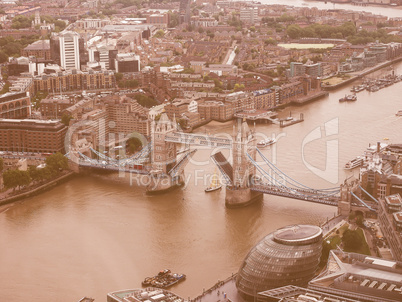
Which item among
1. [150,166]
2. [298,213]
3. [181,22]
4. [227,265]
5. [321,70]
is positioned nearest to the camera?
[227,265]

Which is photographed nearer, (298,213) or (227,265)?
(227,265)

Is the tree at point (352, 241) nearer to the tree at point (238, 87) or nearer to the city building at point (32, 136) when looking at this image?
the city building at point (32, 136)

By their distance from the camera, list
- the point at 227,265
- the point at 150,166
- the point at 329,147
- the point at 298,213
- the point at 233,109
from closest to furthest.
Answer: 1. the point at 227,265
2. the point at 298,213
3. the point at 150,166
4. the point at 329,147
5. the point at 233,109

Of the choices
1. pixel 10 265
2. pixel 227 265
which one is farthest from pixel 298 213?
pixel 10 265

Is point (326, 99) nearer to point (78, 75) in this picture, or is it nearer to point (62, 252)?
point (78, 75)

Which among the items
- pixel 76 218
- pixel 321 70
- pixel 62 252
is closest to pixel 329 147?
pixel 76 218

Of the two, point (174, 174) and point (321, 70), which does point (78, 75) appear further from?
point (174, 174)

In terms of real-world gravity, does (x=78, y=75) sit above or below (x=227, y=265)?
above

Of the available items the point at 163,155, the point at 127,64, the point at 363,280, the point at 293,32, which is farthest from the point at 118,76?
the point at 363,280
